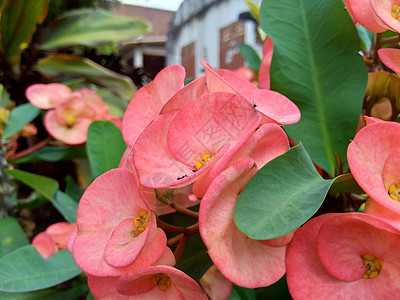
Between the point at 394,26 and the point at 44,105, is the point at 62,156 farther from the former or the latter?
the point at 394,26

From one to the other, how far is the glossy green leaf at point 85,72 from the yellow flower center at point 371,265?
42.0 inches

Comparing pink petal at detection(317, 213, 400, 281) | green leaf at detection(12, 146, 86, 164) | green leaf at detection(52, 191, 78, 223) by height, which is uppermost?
pink petal at detection(317, 213, 400, 281)

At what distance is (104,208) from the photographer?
320mm

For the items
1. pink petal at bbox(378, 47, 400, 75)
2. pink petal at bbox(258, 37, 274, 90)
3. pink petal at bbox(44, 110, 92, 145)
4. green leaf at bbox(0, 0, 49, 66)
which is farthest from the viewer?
green leaf at bbox(0, 0, 49, 66)

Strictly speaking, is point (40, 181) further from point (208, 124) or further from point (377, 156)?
point (377, 156)

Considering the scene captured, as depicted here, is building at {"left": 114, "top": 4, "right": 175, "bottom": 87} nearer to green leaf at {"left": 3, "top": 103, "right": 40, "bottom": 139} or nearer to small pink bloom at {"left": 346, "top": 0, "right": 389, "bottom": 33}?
green leaf at {"left": 3, "top": 103, "right": 40, "bottom": 139}

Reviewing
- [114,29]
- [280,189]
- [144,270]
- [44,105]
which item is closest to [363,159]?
[280,189]

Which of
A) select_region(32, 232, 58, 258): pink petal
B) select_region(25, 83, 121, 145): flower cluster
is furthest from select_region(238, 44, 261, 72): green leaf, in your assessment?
select_region(32, 232, 58, 258): pink petal

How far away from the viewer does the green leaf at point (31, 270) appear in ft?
1.31

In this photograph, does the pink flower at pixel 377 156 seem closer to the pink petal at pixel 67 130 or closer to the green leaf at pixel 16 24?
the pink petal at pixel 67 130

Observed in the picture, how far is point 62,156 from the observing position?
77 cm

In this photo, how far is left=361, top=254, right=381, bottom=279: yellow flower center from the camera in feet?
0.92

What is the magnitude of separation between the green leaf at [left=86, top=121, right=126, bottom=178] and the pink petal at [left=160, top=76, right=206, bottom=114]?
24 centimetres

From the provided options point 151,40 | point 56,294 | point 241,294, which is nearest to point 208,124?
point 241,294
